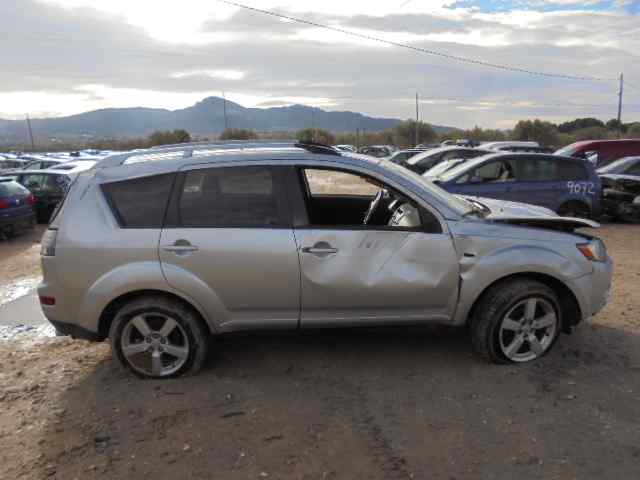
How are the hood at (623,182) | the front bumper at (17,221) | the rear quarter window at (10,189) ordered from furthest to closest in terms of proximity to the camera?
1. the hood at (623,182)
2. the rear quarter window at (10,189)
3. the front bumper at (17,221)

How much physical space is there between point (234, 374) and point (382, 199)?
6.85 ft

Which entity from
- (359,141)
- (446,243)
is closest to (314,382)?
(446,243)

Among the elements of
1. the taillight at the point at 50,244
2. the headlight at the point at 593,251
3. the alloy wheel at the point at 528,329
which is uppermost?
the taillight at the point at 50,244

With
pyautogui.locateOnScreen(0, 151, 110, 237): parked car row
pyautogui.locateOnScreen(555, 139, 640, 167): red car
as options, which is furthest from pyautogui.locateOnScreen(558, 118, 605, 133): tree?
pyautogui.locateOnScreen(0, 151, 110, 237): parked car row

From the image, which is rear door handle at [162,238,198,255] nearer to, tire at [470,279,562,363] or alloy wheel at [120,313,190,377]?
alloy wheel at [120,313,190,377]

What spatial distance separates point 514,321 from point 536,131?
61.2 m

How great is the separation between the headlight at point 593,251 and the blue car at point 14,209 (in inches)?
399

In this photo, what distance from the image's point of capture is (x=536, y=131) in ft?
193

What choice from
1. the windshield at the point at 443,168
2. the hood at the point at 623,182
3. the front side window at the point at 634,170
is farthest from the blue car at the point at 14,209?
the front side window at the point at 634,170

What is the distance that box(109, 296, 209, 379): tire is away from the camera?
368 cm

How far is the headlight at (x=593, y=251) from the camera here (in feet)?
12.8

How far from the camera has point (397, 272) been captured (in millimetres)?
3689

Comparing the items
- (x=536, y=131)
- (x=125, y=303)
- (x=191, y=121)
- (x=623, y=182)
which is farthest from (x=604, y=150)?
(x=191, y=121)

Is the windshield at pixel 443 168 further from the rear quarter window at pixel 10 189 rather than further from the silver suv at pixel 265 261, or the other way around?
the rear quarter window at pixel 10 189
